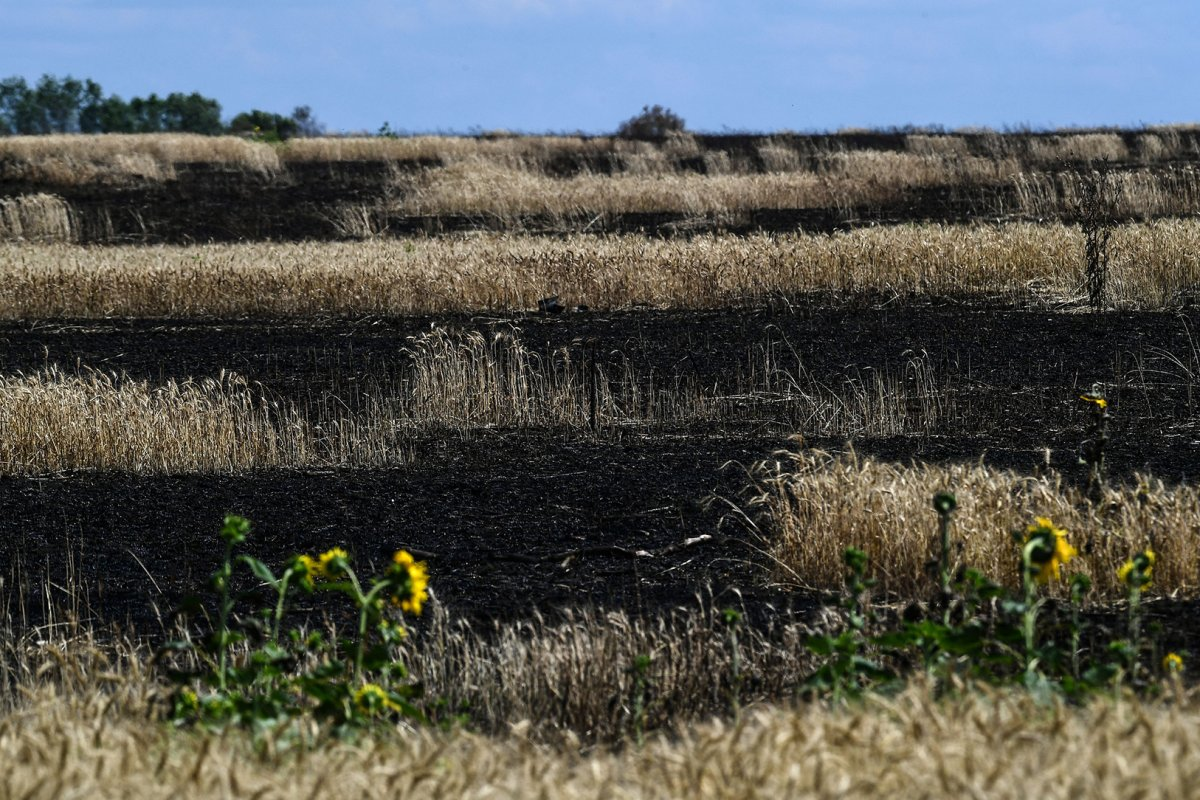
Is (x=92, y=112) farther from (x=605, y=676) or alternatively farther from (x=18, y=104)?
(x=605, y=676)

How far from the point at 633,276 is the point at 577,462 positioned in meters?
7.93

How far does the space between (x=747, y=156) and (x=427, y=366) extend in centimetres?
2931

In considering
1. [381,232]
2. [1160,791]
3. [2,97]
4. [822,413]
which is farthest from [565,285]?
[2,97]

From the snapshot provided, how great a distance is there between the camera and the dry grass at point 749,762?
3.07m

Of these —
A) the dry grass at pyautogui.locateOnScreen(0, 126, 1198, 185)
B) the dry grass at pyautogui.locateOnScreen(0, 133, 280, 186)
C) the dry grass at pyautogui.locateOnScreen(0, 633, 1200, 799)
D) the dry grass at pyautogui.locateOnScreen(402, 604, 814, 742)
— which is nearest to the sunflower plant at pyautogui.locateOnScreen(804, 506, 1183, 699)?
the dry grass at pyautogui.locateOnScreen(0, 633, 1200, 799)

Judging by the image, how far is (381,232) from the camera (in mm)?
25750

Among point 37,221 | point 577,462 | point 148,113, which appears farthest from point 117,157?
point 148,113

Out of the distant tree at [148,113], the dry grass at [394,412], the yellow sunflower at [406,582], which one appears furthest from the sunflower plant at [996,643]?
the distant tree at [148,113]

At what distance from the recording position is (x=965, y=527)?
20.2 ft

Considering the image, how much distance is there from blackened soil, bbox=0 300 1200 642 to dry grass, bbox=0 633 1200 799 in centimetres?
246

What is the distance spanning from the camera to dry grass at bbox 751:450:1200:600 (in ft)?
19.3

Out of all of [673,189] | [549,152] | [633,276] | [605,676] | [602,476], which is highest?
[549,152]

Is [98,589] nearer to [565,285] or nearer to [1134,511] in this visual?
[1134,511]

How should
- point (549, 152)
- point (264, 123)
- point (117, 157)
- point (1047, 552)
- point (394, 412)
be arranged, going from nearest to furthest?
point (1047, 552) → point (394, 412) → point (117, 157) → point (549, 152) → point (264, 123)
